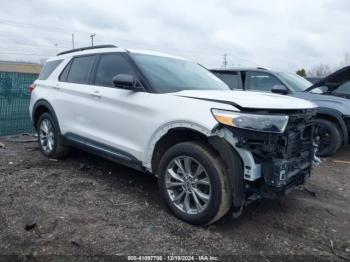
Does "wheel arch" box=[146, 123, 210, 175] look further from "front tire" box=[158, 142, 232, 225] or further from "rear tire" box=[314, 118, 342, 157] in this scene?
"rear tire" box=[314, 118, 342, 157]

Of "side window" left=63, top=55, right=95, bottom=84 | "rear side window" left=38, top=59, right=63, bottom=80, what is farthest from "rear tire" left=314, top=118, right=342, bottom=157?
"rear side window" left=38, top=59, right=63, bottom=80

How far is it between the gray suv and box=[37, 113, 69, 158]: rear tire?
3.68 metres

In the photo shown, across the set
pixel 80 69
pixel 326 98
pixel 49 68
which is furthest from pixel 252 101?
pixel 326 98

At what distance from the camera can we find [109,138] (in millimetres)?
4492

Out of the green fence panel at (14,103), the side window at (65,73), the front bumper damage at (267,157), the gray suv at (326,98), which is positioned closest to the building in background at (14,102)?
the green fence panel at (14,103)

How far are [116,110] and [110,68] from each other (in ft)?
2.28

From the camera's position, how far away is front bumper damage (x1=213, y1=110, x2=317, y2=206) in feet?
10.5

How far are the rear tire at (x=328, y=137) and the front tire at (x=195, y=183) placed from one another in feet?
12.8

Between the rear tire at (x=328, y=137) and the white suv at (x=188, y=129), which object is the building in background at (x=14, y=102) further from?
the rear tire at (x=328, y=137)

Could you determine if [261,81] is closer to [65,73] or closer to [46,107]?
[65,73]

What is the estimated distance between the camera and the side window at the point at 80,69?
5109 mm

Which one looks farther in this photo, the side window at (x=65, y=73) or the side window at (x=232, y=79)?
the side window at (x=232, y=79)

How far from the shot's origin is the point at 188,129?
3572 millimetres

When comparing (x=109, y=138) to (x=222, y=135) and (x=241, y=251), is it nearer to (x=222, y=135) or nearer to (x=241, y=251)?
(x=222, y=135)
